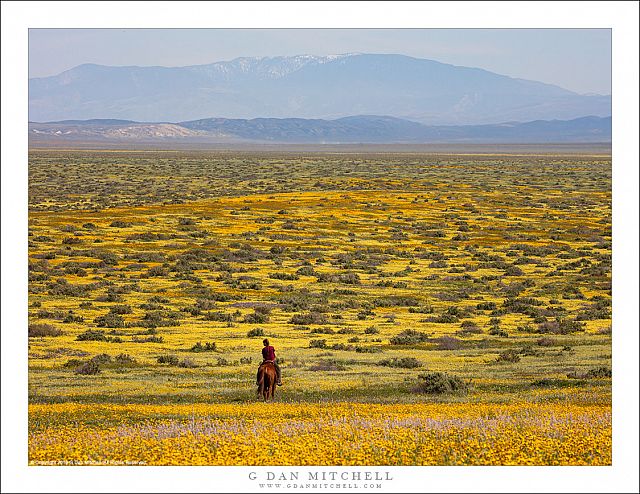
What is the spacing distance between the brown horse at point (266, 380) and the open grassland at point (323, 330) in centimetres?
39

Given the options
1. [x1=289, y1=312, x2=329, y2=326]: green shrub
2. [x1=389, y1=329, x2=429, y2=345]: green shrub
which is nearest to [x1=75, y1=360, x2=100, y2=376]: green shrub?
[x1=389, y1=329, x2=429, y2=345]: green shrub

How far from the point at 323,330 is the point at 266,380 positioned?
11518mm

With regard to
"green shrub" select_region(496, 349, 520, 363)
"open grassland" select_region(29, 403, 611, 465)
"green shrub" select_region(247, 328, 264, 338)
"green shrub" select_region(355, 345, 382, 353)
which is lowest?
"green shrub" select_region(355, 345, 382, 353)

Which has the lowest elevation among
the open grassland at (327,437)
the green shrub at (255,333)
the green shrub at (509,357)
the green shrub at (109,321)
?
the green shrub at (509,357)

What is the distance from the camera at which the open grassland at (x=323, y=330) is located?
50.1 feet

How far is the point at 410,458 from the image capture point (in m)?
14.3

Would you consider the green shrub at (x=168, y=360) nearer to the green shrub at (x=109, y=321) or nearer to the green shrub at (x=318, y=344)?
the green shrub at (x=318, y=344)

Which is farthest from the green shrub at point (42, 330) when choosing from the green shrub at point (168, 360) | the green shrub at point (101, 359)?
the green shrub at point (168, 360)

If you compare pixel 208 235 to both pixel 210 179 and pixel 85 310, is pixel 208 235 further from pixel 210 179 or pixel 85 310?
pixel 210 179

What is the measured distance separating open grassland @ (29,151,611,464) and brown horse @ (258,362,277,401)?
39cm

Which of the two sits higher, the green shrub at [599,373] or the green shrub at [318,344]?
the green shrub at [599,373]

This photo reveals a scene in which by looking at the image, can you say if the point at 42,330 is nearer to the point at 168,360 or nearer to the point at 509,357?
the point at 168,360

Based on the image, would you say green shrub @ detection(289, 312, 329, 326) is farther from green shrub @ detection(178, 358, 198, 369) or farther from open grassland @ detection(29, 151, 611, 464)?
green shrub @ detection(178, 358, 198, 369)

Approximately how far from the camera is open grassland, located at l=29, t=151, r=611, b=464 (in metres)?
15.3
